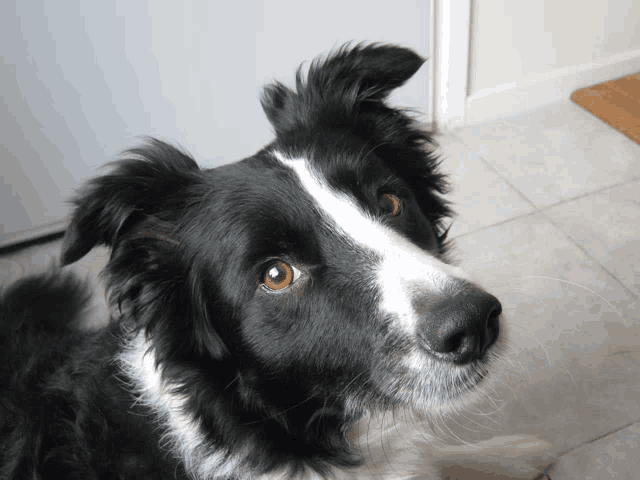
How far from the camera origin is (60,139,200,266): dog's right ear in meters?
1.28

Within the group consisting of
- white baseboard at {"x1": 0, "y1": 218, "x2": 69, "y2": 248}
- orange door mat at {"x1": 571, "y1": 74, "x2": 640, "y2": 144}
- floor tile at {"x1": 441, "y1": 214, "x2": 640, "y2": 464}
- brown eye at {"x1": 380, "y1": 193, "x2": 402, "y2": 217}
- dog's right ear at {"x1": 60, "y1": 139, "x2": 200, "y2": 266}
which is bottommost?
floor tile at {"x1": 441, "y1": 214, "x2": 640, "y2": 464}

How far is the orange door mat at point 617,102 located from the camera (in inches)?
127

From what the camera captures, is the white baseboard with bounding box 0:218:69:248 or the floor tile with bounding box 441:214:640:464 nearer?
the floor tile with bounding box 441:214:640:464

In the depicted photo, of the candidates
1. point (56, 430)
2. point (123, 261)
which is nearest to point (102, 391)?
point (56, 430)

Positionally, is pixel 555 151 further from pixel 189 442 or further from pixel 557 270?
pixel 189 442

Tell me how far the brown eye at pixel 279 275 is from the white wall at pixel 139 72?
152 cm

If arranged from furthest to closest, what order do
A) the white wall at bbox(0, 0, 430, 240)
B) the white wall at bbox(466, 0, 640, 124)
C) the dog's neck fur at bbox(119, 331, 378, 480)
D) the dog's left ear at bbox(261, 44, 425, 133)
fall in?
the white wall at bbox(466, 0, 640, 124)
the white wall at bbox(0, 0, 430, 240)
the dog's left ear at bbox(261, 44, 425, 133)
the dog's neck fur at bbox(119, 331, 378, 480)

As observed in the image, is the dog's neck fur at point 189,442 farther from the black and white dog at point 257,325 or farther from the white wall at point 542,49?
the white wall at point 542,49

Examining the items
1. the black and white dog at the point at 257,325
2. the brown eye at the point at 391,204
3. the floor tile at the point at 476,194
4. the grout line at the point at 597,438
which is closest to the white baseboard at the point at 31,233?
the black and white dog at the point at 257,325

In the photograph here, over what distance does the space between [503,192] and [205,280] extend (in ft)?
6.54

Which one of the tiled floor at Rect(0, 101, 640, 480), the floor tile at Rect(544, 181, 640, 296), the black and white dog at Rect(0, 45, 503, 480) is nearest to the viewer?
the black and white dog at Rect(0, 45, 503, 480)

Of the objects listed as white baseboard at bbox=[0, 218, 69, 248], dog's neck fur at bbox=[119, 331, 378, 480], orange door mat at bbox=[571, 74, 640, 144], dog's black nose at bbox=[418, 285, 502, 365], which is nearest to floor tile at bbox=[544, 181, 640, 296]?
orange door mat at bbox=[571, 74, 640, 144]

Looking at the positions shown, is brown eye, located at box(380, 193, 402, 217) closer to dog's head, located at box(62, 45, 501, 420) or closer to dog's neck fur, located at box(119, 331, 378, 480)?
dog's head, located at box(62, 45, 501, 420)

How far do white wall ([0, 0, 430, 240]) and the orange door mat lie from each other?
3.46ft
